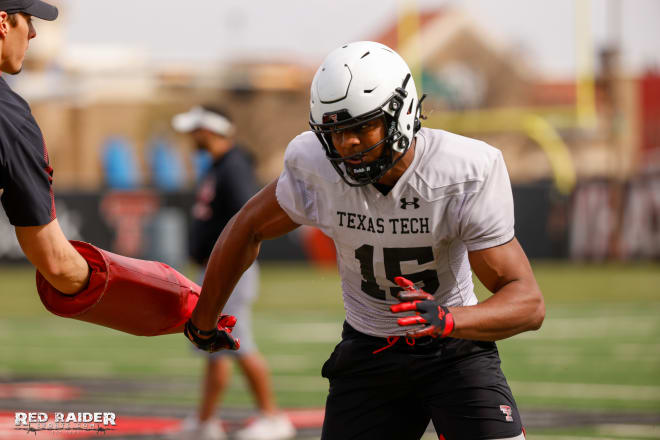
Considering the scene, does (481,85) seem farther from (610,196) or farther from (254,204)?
(254,204)

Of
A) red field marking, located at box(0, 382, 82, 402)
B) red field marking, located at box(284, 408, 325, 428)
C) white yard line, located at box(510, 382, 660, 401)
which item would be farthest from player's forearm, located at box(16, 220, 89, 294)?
white yard line, located at box(510, 382, 660, 401)

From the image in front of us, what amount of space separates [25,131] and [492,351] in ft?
6.15

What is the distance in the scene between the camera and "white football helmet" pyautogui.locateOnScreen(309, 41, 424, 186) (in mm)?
3836

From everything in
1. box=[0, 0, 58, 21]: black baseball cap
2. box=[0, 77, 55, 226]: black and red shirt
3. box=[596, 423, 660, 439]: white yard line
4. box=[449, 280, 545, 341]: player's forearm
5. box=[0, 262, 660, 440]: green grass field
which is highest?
box=[0, 0, 58, 21]: black baseball cap

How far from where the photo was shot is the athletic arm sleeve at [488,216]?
378cm

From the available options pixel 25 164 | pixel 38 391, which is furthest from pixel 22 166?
pixel 38 391

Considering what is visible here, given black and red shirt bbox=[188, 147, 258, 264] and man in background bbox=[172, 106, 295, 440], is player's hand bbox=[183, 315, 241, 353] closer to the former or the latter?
man in background bbox=[172, 106, 295, 440]

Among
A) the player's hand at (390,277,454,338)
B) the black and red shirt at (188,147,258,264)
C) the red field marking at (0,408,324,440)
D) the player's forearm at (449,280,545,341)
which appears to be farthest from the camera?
the black and red shirt at (188,147,258,264)

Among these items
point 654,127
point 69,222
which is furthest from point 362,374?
point 654,127

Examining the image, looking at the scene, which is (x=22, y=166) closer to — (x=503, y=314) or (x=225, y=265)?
(x=225, y=265)

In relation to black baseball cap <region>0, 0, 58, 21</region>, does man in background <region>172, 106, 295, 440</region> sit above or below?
below

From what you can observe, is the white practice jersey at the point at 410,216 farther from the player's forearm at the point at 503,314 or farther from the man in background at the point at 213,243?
the man in background at the point at 213,243

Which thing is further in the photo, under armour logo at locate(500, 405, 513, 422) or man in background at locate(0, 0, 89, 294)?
→ under armour logo at locate(500, 405, 513, 422)

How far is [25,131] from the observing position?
3.79 metres
